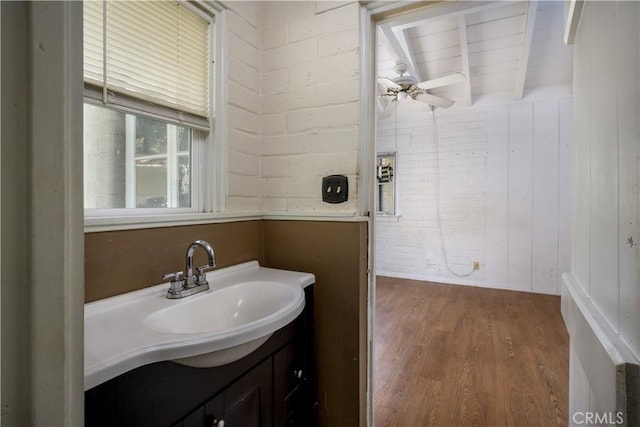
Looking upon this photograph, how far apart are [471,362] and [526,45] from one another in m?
2.59

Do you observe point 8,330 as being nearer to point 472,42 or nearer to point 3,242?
point 3,242

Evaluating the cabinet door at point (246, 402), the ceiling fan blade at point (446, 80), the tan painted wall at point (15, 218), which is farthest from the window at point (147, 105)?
the ceiling fan blade at point (446, 80)

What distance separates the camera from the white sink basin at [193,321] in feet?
2.19

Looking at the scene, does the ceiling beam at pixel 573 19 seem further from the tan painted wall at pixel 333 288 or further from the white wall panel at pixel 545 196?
the white wall panel at pixel 545 196

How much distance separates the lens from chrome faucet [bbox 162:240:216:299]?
1.05 metres

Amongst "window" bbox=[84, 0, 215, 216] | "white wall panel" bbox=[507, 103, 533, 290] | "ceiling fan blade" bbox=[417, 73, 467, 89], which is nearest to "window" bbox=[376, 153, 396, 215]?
→ "white wall panel" bbox=[507, 103, 533, 290]

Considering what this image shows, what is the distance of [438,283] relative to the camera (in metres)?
4.21

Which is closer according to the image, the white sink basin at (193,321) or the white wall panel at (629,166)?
the white wall panel at (629,166)

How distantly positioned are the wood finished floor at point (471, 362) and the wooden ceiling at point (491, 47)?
224cm

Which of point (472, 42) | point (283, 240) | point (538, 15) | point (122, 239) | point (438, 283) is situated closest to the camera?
point (122, 239)

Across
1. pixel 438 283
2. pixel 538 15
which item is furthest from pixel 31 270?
pixel 438 283

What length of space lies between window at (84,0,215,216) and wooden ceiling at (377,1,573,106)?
133cm

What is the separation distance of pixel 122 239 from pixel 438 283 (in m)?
4.06

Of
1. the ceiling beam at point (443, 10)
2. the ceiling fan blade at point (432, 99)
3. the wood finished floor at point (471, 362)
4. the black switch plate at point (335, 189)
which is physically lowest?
the wood finished floor at point (471, 362)
